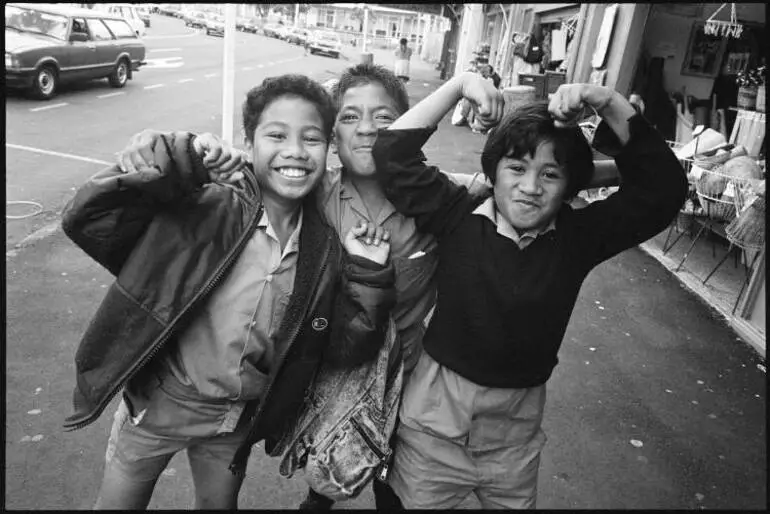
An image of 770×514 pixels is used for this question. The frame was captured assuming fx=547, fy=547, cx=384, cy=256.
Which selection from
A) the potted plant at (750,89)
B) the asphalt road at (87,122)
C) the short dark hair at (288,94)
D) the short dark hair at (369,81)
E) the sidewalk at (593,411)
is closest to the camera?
the short dark hair at (288,94)

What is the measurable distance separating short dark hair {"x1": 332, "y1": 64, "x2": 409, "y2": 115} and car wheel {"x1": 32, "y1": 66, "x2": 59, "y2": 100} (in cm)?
1044

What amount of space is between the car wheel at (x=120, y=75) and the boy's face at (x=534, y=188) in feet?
43.8

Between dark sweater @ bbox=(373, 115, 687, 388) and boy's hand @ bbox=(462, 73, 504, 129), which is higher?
boy's hand @ bbox=(462, 73, 504, 129)

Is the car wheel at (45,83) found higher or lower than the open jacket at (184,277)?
lower

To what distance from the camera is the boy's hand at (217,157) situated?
1.38 metres

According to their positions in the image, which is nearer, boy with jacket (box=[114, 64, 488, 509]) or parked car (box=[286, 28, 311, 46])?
boy with jacket (box=[114, 64, 488, 509])

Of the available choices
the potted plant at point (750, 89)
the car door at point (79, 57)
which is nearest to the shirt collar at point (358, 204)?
the potted plant at point (750, 89)

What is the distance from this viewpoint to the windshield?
10.5 meters

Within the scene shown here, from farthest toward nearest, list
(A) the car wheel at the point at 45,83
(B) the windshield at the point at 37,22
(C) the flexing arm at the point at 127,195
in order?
(B) the windshield at the point at 37,22
(A) the car wheel at the point at 45,83
(C) the flexing arm at the point at 127,195

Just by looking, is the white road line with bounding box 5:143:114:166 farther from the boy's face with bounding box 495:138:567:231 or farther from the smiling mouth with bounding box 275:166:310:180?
the boy's face with bounding box 495:138:567:231

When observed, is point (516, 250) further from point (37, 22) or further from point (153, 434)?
point (37, 22)

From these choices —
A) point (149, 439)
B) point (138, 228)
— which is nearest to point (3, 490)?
point (149, 439)

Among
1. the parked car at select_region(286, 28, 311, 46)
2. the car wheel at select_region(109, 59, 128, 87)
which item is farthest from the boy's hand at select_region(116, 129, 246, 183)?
the parked car at select_region(286, 28, 311, 46)

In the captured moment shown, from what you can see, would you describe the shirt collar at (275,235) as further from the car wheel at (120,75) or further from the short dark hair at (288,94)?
the car wheel at (120,75)
